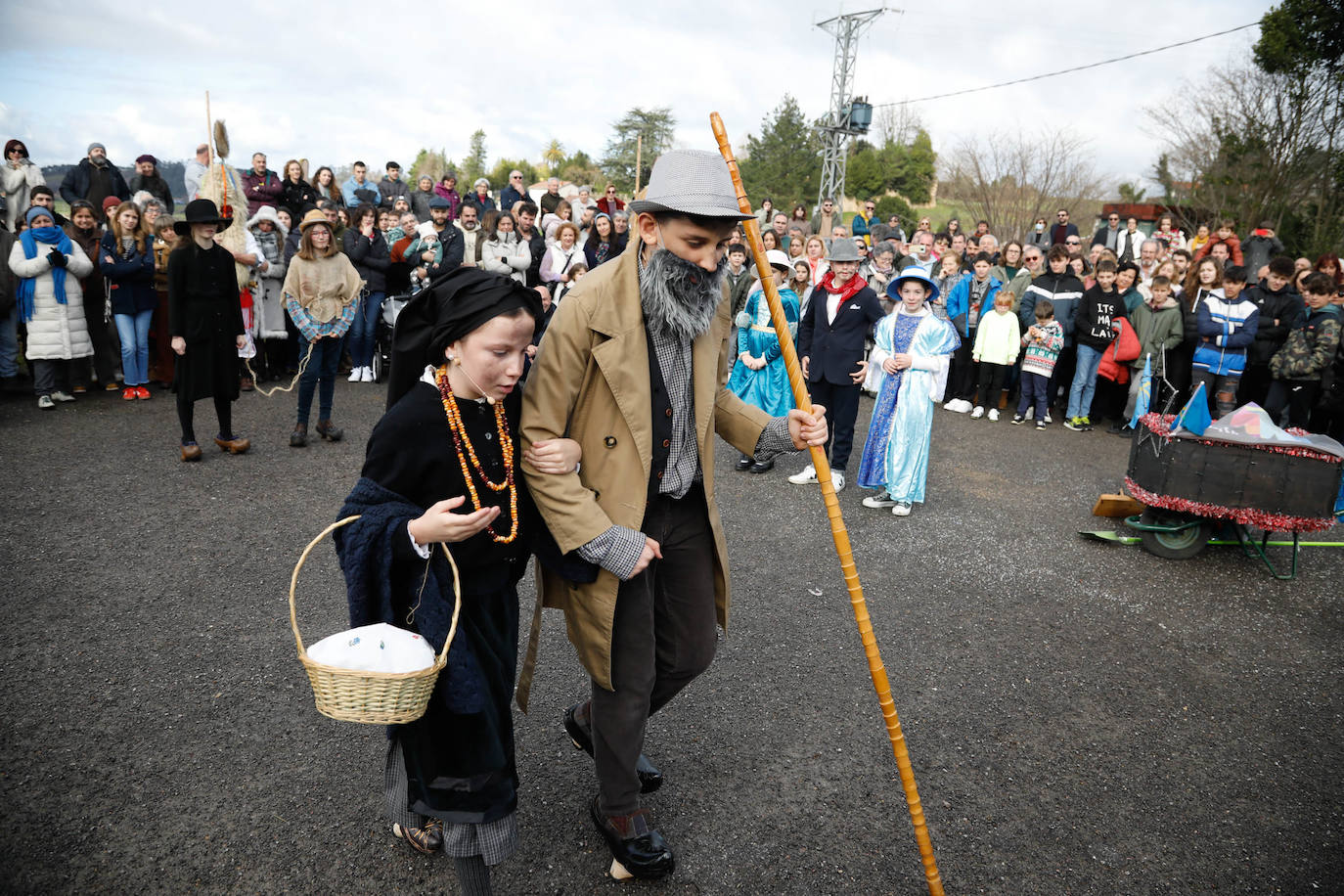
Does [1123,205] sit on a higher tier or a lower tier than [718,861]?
higher

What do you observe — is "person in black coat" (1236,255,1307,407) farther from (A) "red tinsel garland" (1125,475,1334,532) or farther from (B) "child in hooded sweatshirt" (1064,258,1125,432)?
(A) "red tinsel garland" (1125,475,1334,532)

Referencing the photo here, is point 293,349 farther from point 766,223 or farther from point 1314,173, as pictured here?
point 1314,173

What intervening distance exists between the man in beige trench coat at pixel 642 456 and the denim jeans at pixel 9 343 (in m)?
8.68

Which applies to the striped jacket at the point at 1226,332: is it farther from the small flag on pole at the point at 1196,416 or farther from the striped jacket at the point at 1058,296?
the small flag on pole at the point at 1196,416

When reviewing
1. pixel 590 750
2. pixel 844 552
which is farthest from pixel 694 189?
pixel 590 750

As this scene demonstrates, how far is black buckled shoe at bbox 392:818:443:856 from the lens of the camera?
8.82ft

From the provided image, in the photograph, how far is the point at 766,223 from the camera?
1561 cm

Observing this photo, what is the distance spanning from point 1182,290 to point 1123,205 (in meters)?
20.3

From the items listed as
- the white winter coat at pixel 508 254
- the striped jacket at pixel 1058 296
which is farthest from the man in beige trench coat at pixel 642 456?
the striped jacket at pixel 1058 296

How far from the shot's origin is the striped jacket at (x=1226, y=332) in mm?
8789

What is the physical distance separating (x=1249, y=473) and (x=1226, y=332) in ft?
14.7

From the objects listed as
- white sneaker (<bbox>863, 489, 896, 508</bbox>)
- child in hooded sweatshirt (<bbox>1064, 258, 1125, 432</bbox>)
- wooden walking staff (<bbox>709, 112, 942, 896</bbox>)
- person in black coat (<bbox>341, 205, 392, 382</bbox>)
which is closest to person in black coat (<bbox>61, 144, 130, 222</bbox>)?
person in black coat (<bbox>341, 205, 392, 382</bbox>)

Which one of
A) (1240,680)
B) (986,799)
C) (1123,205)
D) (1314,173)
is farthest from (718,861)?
(1123,205)

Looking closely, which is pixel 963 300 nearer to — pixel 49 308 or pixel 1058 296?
pixel 1058 296
